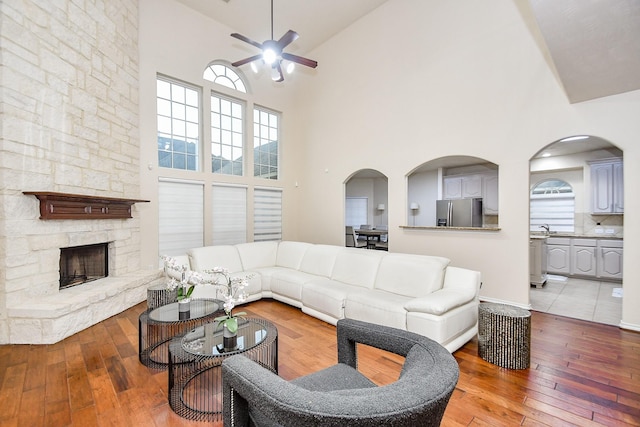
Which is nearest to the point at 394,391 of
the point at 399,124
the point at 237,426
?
the point at 237,426

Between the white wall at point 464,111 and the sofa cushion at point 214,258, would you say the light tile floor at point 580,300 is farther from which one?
the sofa cushion at point 214,258

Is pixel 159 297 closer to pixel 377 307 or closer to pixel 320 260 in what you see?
pixel 320 260

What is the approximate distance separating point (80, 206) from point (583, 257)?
839cm

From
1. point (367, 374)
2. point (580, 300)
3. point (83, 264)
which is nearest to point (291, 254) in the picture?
point (367, 374)

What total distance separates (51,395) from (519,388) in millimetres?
3427

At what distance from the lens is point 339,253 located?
425cm

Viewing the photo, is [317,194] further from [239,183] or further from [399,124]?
[399,124]

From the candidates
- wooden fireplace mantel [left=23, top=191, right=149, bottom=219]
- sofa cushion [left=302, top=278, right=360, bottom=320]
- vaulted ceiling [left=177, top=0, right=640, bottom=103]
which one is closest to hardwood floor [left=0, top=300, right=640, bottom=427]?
sofa cushion [left=302, top=278, right=360, bottom=320]

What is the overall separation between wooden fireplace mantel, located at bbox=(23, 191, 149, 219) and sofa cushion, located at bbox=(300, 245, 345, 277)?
109 inches

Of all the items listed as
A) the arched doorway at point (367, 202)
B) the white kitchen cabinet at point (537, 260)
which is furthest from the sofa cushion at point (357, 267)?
the arched doorway at point (367, 202)

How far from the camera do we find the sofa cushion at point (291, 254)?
481 cm

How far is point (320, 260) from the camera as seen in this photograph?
4422mm

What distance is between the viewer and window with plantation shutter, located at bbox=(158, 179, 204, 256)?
17.3 feet

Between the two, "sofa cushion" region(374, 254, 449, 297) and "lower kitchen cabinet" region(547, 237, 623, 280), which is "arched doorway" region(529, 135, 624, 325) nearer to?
"lower kitchen cabinet" region(547, 237, 623, 280)
